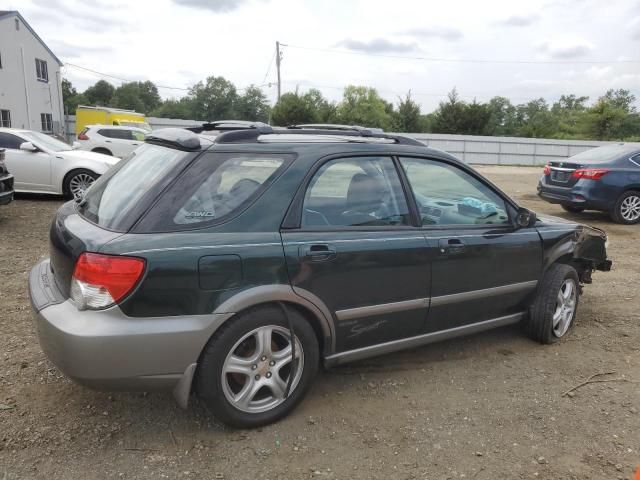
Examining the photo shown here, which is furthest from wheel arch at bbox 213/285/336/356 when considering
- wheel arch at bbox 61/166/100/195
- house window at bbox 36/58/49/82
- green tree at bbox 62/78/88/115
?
green tree at bbox 62/78/88/115

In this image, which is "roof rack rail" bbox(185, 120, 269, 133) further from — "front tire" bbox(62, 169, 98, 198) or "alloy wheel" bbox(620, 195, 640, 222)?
"alloy wheel" bbox(620, 195, 640, 222)

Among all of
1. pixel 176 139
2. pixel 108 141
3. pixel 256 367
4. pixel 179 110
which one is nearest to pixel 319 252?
pixel 256 367

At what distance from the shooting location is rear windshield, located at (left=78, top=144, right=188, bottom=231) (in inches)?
110

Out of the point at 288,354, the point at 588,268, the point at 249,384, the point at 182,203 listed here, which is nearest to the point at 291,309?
the point at 288,354

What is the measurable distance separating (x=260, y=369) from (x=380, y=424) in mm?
777

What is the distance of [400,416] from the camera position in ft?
10.3

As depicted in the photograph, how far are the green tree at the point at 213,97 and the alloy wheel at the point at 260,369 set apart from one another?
233 feet

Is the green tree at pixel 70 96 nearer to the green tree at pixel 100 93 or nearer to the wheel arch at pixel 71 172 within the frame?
the green tree at pixel 100 93

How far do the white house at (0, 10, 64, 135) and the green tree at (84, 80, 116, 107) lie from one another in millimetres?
49509

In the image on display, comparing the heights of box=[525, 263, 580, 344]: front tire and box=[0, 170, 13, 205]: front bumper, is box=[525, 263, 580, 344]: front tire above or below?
below

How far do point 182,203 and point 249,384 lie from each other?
3.38 ft

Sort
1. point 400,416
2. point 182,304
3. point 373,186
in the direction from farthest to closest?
point 373,186 → point 400,416 → point 182,304

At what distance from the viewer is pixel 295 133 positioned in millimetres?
3447

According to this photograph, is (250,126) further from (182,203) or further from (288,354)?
(288,354)
